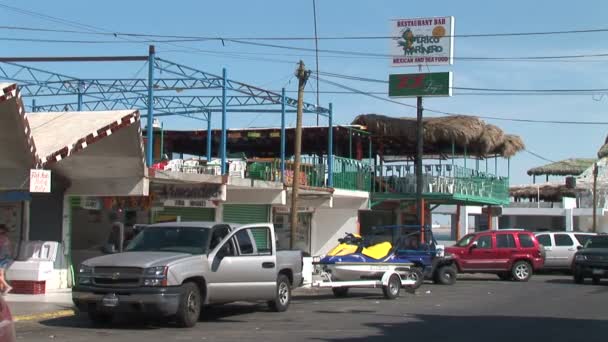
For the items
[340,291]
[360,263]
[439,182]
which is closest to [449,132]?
[439,182]

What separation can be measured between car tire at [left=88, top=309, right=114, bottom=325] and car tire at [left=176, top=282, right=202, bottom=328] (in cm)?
132

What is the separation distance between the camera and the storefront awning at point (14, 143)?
15438 millimetres

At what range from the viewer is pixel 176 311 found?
43.2ft

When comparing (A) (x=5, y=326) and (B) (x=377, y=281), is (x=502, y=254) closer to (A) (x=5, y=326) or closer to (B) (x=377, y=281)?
(B) (x=377, y=281)

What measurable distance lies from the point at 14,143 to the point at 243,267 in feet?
18.4

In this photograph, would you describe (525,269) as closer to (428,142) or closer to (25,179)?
(428,142)

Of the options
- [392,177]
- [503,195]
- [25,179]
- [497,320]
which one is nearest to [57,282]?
[25,179]

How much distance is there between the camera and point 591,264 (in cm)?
2553

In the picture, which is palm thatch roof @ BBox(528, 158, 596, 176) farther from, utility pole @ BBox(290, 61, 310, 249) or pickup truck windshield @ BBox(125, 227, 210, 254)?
pickup truck windshield @ BBox(125, 227, 210, 254)

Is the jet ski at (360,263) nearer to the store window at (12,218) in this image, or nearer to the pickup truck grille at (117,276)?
the pickup truck grille at (117,276)

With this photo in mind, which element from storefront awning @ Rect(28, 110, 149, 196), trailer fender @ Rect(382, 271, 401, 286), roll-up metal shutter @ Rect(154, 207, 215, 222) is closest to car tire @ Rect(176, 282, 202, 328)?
storefront awning @ Rect(28, 110, 149, 196)

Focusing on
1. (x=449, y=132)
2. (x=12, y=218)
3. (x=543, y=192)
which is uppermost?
(x=449, y=132)

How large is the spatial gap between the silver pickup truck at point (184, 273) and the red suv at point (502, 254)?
12524 mm

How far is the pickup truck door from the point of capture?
14.3m
